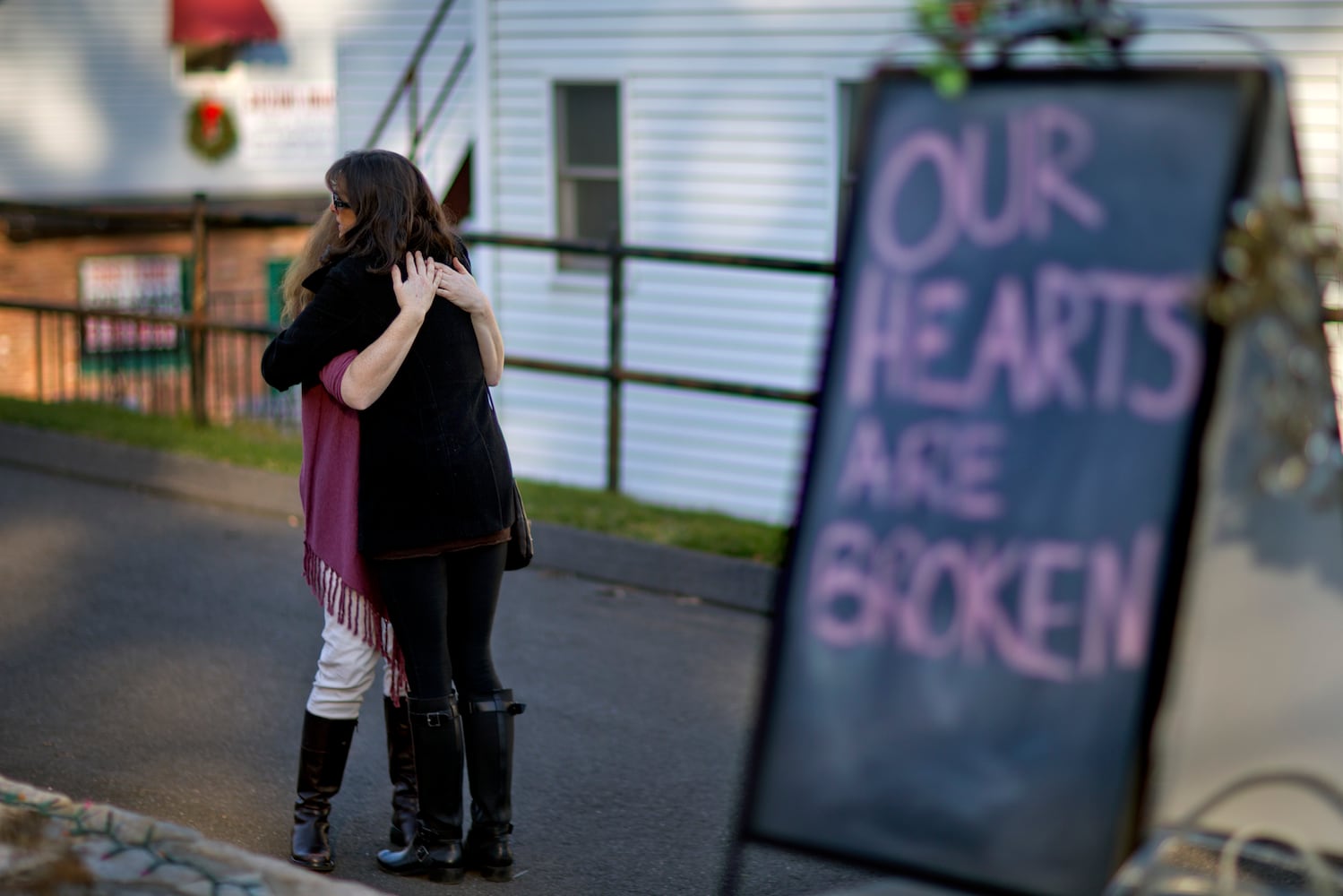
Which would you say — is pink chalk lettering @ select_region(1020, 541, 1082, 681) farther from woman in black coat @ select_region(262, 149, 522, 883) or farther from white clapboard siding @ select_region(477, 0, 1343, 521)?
white clapboard siding @ select_region(477, 0, 1343, 521)

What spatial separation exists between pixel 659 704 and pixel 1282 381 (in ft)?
12.7

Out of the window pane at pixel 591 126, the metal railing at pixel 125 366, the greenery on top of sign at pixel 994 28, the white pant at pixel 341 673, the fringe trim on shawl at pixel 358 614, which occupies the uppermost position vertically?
the window pane at pixel 591 126

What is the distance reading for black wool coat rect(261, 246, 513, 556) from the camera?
4371 mm

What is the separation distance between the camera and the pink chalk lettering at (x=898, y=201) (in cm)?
295

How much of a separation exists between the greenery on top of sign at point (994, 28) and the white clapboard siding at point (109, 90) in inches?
809

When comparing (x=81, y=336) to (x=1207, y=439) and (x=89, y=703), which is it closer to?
(x=89, y=703)

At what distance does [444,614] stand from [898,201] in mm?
1952

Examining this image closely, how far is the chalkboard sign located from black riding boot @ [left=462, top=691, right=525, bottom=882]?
1.64 meters

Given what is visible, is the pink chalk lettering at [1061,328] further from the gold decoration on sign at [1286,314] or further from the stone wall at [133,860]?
the stone wall at [133,860]

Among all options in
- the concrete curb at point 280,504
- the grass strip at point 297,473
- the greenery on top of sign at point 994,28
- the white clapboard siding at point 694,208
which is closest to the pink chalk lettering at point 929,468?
the greenery on top of sign at point 994,28

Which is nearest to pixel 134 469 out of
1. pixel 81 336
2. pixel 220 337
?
pixel 81 336

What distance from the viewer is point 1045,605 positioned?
9.32 ft

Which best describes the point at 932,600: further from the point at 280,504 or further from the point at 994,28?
the point at 280,504

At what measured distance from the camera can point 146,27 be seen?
75.8 feet
